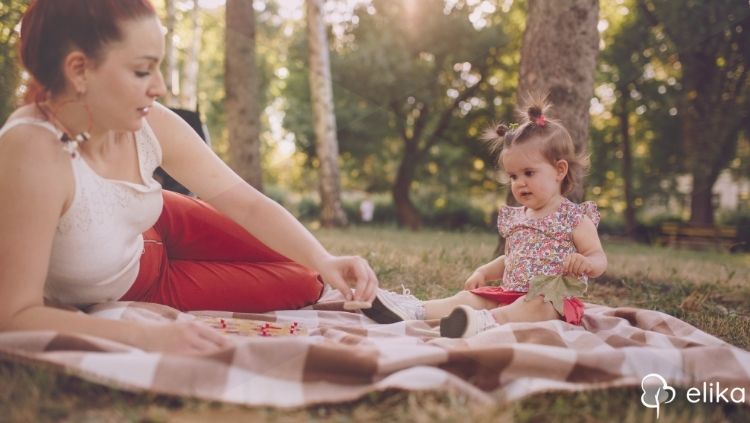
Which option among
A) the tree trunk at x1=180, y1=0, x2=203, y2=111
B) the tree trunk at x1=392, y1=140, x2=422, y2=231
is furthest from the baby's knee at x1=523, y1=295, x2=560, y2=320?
the tree trunk at x1=392, y1=140, x2=422, y2=231

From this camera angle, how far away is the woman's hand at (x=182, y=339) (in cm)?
153

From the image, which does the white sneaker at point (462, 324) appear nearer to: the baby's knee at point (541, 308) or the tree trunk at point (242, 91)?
the baby's knee at point (541, 308)

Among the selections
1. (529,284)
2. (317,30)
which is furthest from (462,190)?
(529,284)

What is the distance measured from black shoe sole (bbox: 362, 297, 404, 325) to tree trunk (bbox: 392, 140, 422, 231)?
1522 cm

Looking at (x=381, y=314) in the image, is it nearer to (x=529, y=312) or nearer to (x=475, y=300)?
(x=475, y=300)

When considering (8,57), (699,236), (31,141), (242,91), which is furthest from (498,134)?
(699,236)

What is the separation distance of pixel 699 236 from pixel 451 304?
41.2 feet

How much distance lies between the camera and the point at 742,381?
164cm

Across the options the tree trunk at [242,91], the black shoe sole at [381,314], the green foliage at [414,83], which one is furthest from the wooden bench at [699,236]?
the black shoe sole at [381,314]

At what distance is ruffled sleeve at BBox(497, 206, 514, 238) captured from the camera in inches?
Answer: 113

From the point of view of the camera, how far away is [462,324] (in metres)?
2.10

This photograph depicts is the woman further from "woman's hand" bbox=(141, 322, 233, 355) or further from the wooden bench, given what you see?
the wooden bench

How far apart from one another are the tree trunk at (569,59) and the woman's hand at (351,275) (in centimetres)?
235

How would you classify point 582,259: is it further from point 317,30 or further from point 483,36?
point 483,36
